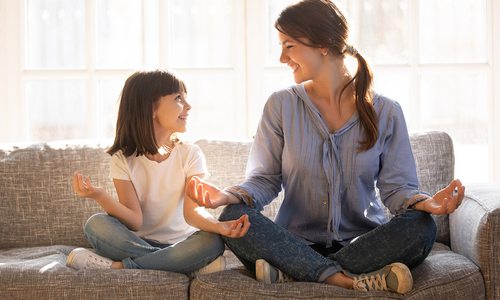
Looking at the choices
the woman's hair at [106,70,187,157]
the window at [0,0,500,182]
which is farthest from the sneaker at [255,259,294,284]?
the window at [0,0,500,182]

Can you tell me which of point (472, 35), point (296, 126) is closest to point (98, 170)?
point (296, 126)

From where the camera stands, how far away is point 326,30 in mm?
2479

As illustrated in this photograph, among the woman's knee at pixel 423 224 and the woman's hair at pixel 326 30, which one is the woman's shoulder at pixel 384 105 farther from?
the woman's knee at pixel 423 224

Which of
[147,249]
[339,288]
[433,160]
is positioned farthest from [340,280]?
[433,160]

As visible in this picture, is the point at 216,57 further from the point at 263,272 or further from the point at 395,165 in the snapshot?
the point at 263,272

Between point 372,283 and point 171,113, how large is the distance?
0.91m

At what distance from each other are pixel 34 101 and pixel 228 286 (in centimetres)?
175

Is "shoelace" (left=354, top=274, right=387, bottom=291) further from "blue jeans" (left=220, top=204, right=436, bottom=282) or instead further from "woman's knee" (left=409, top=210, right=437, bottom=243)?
"woman's knee" (left=409, top=210, right=437, bottom=243)

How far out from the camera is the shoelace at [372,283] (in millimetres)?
2111

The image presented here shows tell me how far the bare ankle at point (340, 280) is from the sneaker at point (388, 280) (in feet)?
0.06

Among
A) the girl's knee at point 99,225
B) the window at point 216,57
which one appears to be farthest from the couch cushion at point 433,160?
the girl's knee at point 99,225

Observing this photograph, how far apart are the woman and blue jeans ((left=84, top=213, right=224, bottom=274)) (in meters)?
0.07

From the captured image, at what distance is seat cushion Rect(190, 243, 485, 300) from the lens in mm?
2061

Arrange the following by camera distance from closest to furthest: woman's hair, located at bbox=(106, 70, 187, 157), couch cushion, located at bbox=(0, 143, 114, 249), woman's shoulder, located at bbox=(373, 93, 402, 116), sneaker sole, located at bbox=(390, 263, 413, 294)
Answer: sneaker sole, located at bbox=(390, 263, 413, 294) → woman's shoulder, located at bbox=(373, 93, 402, 116) → woman's hair, located at bbox=(106, 70, 187, 157) → couch cushion, located at bbox=(0, 143, 114, 249)
